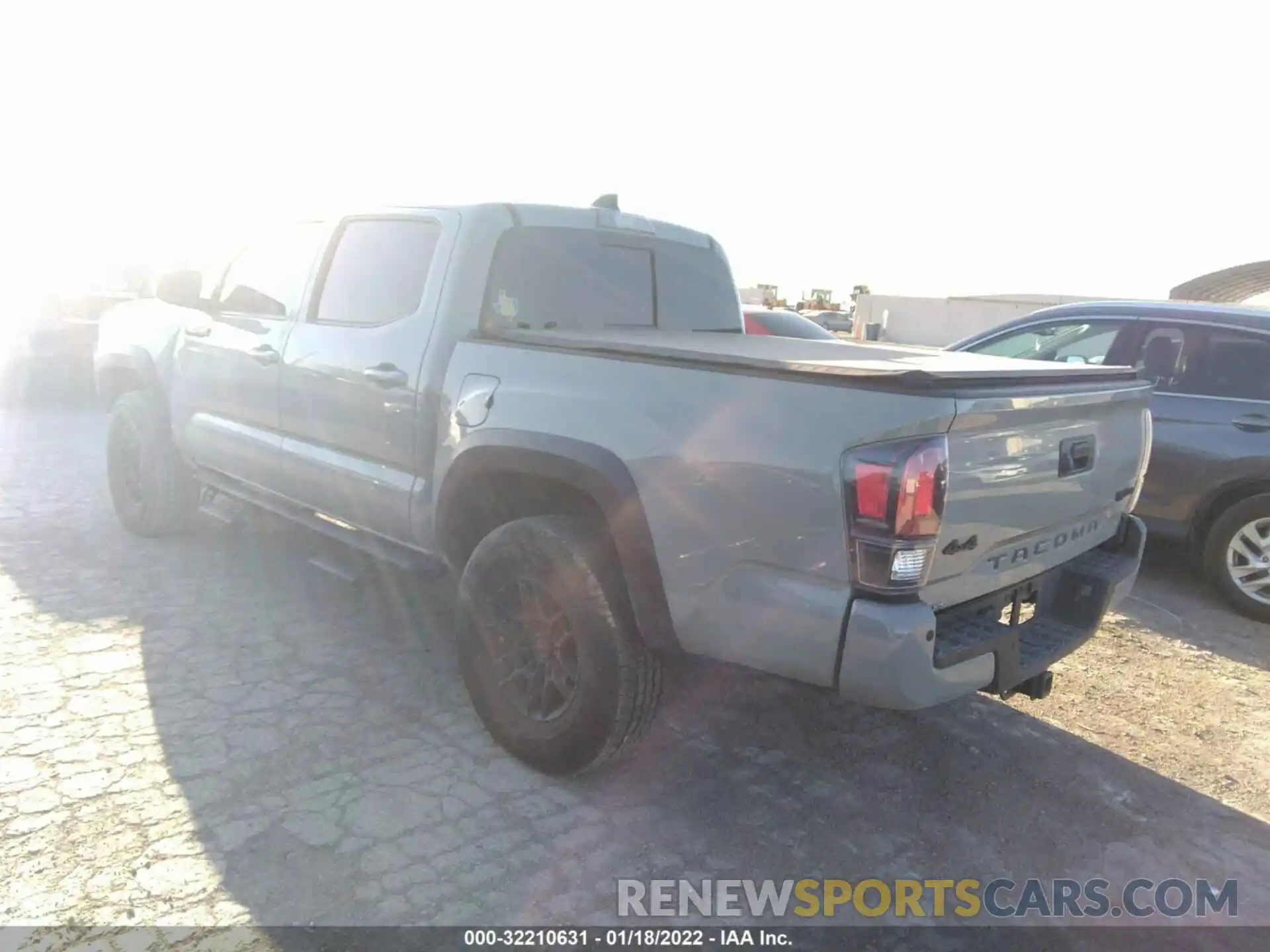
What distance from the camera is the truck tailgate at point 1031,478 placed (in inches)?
94.7

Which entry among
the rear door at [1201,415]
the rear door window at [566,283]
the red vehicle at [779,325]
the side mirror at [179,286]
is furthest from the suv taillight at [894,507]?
the red vehicle at [779,325]

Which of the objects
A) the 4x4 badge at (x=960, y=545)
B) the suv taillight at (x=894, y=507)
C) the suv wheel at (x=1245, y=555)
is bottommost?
the suv wheel at (x=1245, y=555)

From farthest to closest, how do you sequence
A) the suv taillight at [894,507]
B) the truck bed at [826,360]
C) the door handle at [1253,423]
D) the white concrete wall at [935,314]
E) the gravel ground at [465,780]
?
the white concrete wall at [935,314]
the door handle at [1253,423]
the gravel ground at [465,780]
the truck bed at [826,360]
the suv taillight at [894,507]

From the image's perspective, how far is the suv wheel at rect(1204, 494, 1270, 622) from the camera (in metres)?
4.95

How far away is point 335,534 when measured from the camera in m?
4.05

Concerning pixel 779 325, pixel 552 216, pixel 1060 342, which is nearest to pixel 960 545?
pixel 552 216

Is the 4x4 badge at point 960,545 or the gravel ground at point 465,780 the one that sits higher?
the 4x4 badge at point 960,545

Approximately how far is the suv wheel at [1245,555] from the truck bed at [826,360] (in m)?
2.32

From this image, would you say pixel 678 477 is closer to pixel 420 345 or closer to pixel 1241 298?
pixel 420 345

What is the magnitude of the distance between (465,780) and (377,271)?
2.14 metres

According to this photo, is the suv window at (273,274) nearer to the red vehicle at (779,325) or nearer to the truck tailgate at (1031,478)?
the truck tailgate at (1031,478)

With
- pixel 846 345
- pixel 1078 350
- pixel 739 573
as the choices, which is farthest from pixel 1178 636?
pixel 739 573

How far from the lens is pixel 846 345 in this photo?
3.90 meters

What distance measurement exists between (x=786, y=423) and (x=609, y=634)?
91cm
